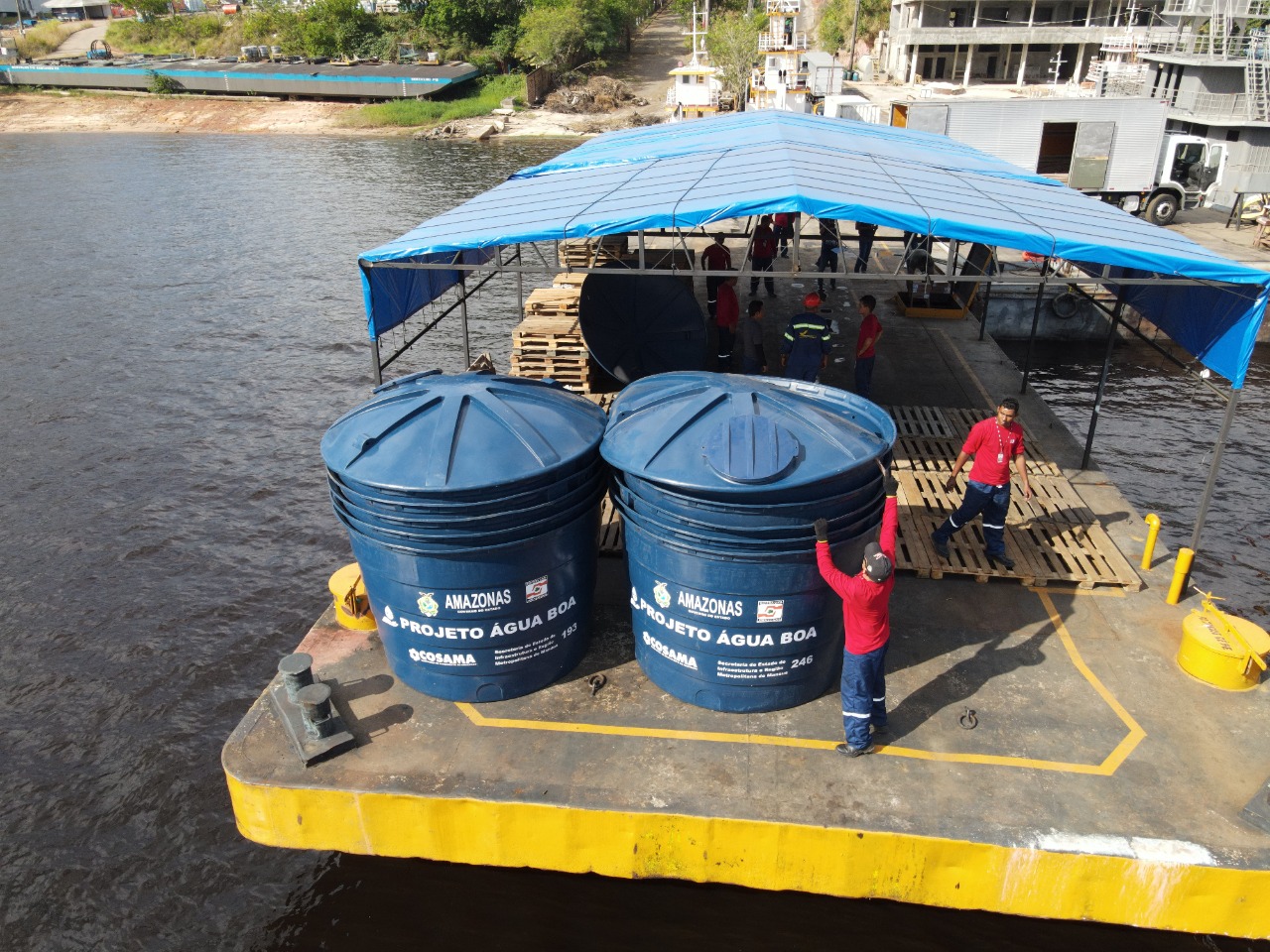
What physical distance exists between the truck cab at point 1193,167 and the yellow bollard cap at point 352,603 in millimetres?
30977

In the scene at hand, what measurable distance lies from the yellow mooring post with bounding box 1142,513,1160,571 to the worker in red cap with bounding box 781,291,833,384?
165 inches

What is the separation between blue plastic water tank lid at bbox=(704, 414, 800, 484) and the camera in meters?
5.98

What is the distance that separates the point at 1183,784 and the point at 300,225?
33736 mm

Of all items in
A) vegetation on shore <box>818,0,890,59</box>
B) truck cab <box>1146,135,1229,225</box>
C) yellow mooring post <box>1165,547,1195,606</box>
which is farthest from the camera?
vegetation on shore <box>818,0,890,59</box>

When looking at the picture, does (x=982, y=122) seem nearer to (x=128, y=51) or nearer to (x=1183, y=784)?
(x=1183, y=784)

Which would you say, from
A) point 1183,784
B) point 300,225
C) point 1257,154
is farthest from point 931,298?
point 300,225

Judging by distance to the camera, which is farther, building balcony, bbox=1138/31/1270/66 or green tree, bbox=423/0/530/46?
green tree, bbox=423/0/530/46

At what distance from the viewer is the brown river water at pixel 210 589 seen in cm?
692

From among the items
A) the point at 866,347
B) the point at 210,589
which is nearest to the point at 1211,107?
the point at 866,347

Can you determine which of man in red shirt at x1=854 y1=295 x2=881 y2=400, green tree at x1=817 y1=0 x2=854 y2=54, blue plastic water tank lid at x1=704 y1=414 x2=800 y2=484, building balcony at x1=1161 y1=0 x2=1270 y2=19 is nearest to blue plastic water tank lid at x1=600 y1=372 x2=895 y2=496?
blue plastic water tank lid at x1=704 y1=414 x2=800 y2=484

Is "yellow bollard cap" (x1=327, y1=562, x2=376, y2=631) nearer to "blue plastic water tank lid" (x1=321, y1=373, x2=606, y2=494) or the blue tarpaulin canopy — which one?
"blue plastic water tank lid" (x1=321, y1=373, x2=606, y2=494)

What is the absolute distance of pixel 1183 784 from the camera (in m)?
6.31

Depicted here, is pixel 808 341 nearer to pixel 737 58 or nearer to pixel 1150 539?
pixel 1150 539

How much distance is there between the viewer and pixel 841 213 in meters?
8.66
